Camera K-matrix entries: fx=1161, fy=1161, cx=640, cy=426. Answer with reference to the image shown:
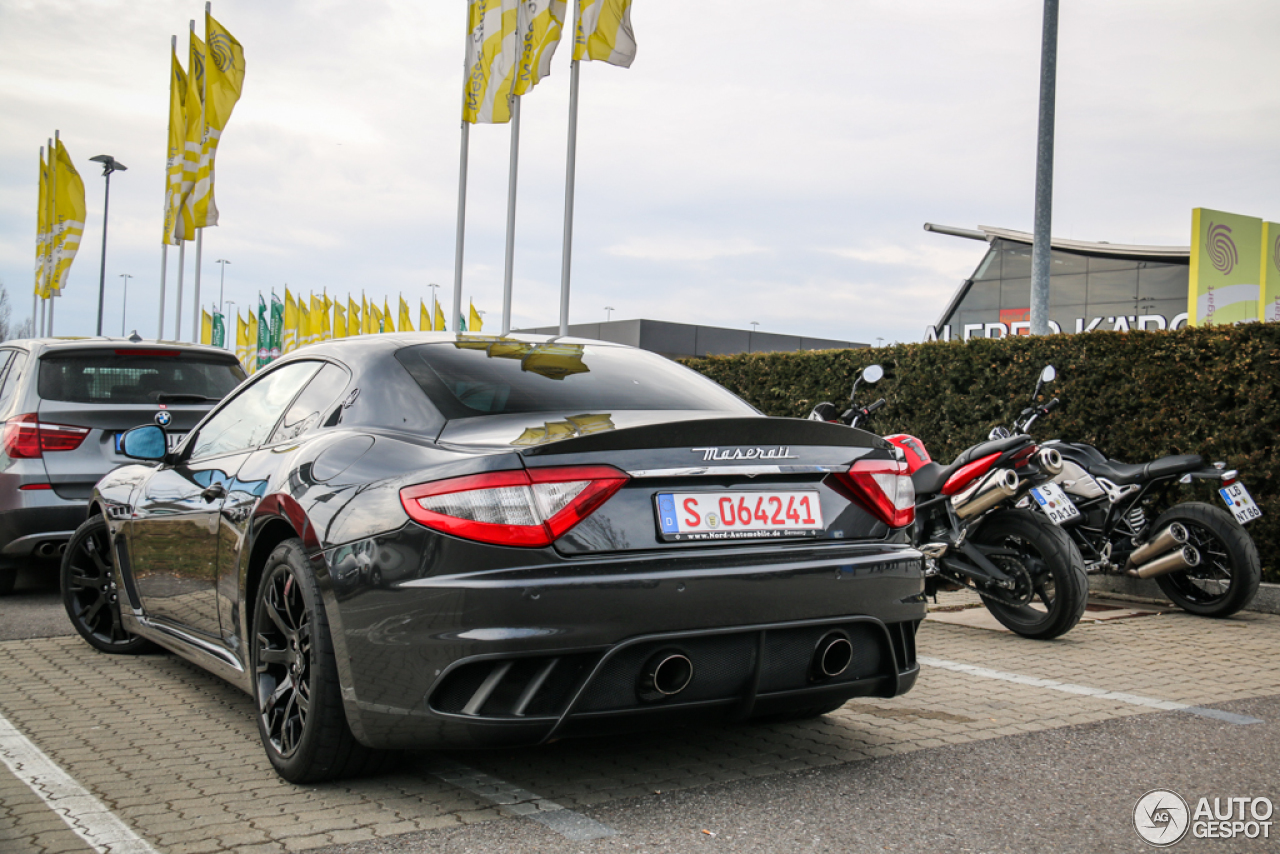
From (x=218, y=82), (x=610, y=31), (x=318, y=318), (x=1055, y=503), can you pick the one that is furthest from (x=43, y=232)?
(x=1055, y=503)

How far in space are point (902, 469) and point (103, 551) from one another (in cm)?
407

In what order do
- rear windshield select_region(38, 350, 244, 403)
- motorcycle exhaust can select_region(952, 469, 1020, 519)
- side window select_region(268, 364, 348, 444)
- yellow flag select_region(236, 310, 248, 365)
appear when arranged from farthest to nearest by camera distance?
1. yellow flag select_region(236, 310, 248, 365)
2. rear windshield select_region(38, 350, 244, 403)
3. motorcycle exhaust can select_region(952, 469, 1020, 519)
4. side window select_region(268, 364, 348, 444)

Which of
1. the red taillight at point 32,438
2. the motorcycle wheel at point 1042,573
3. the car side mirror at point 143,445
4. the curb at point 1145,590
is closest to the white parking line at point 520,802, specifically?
the car side mirror at point 143,445

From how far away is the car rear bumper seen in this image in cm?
300

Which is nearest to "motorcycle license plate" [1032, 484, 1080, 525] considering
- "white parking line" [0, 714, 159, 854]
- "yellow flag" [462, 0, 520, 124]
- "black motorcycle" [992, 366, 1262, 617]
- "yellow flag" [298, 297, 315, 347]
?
"black motorcycle" [992, 366, 1262, 617]

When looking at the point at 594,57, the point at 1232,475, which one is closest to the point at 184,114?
the point at 594,57

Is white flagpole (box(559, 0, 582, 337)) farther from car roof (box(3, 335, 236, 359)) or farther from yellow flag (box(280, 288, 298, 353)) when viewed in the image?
yellow flag (box(280, 288, 298, 353))

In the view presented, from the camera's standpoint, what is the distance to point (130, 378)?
750 cm

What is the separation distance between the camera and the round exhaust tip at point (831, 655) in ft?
11.2

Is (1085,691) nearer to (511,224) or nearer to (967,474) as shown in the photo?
(967,474)

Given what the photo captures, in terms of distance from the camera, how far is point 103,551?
18.9ft

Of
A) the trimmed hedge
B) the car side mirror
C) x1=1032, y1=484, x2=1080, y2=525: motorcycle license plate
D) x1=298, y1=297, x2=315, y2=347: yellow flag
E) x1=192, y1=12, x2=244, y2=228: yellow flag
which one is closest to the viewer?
the car side mirror

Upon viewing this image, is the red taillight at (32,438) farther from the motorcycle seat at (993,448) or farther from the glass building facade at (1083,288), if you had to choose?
the glass building facade at (1083,288)

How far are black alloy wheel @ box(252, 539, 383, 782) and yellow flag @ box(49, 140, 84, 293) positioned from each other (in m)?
34.4
